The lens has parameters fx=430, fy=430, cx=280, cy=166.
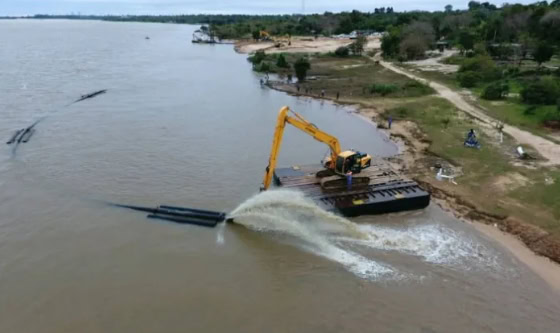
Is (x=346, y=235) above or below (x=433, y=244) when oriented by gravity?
above

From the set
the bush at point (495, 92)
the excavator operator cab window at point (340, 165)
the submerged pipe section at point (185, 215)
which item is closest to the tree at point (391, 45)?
the bush at point (495, 92)

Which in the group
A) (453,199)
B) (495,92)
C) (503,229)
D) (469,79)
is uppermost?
(469,79)

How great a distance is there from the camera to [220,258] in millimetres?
18594

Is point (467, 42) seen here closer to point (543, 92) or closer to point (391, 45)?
point (391, 45)

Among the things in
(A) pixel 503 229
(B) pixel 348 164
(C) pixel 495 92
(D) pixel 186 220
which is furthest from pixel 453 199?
(C) pixel 495 92

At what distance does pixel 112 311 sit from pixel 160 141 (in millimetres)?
19892

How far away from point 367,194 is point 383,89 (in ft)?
103

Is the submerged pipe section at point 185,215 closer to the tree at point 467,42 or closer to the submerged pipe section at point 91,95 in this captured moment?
the submerged pipe section at point 91,95

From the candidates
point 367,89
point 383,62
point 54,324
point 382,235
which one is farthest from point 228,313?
point 383,62

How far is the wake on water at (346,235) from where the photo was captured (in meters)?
18.3

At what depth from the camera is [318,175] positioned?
23.4m

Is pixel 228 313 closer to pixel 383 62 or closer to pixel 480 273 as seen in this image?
pixel 480 273

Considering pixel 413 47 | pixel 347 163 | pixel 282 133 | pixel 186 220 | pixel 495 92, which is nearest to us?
pixel 186 220

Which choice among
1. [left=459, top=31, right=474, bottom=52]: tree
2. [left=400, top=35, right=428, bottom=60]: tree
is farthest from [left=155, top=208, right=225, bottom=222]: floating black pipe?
[left=459, top=31, right=474, bottom=52]: tree
